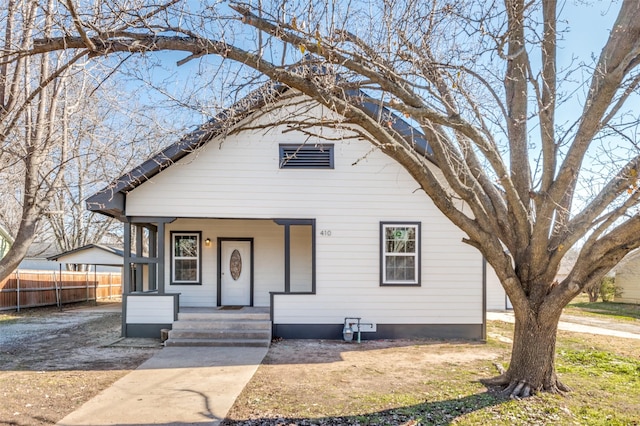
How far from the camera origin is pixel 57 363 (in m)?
7.38

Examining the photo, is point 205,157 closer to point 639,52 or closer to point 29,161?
point 29,161

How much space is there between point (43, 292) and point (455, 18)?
18095mm

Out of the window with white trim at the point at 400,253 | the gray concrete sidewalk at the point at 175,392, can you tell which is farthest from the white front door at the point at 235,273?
the window with white trim at the point at 400,253

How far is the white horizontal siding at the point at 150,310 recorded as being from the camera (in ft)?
31.3

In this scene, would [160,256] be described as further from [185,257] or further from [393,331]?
[393,331]

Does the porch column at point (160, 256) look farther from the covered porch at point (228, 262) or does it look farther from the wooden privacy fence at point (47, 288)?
the wooden privacy fence at point (47, 288)

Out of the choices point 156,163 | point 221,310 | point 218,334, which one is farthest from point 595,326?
point 156,163

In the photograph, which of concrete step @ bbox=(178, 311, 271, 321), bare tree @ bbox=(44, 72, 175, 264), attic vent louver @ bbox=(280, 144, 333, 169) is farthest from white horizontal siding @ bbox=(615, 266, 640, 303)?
bare tree @ bbox=(44, 72, 175, 264)

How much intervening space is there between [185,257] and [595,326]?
1147cm

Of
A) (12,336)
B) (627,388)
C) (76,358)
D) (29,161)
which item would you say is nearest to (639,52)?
(627,388)

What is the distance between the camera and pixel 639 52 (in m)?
4.51

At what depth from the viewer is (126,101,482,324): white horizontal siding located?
381 inches

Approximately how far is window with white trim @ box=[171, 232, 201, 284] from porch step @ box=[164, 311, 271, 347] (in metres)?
1.77

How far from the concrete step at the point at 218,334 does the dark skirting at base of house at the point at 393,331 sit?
49 cm
